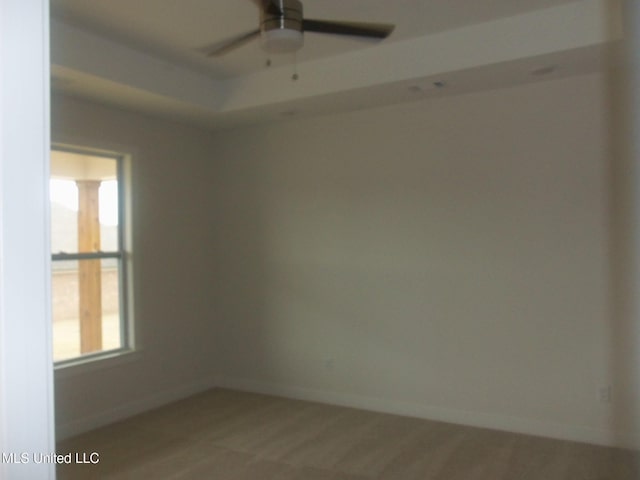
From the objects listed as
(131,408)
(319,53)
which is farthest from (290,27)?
(131,408)

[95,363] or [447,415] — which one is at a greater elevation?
[95,363]

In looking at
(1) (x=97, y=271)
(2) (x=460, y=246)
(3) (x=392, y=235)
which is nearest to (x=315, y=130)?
(3) (x=392, y=235)

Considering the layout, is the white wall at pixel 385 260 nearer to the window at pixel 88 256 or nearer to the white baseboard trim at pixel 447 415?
the white baseboard trim at pixel 447 415

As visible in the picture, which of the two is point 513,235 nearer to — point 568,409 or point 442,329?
point 442,329

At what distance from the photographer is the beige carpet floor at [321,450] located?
11.0 feet

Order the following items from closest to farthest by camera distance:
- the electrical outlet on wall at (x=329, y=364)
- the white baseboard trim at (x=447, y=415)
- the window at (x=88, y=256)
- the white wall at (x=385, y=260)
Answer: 1. the white baseboard trim at (x=447, y=415)
2. the white wall at (x=385, y=260)
3. the window at (x=88, y=256)
4. the electrical outlet on wall at (x=329, y=364)

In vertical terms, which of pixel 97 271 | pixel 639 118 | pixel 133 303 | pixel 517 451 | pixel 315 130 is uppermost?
pixel 315 130

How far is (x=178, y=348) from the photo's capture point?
5.21 metres

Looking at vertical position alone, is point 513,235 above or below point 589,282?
above

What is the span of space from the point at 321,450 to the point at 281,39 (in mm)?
2830

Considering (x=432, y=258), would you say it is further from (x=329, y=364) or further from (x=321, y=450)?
(x=321, y=450)

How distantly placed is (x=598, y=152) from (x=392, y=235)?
5.73 ft

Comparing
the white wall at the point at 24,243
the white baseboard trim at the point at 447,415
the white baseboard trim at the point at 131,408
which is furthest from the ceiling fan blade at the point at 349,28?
the white baseboard trim at the point at 131,408

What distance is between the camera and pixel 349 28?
261 cm
